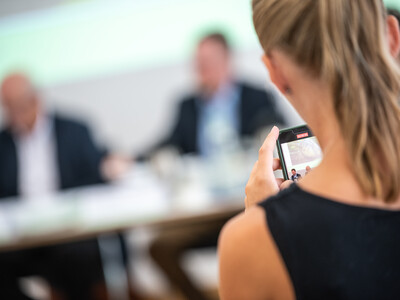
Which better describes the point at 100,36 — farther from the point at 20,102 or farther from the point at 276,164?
the point at 276,164

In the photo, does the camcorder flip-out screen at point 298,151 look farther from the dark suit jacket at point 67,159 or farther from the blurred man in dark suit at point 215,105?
the dark suit jacket at point 67,159

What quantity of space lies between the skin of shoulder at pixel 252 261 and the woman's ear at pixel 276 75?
0.15 metres

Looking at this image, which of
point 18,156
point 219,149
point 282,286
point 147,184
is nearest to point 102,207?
point 147,184

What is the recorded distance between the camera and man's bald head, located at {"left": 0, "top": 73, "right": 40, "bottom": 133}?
2.66 metres

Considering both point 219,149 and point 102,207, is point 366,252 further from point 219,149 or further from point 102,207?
point 219,149

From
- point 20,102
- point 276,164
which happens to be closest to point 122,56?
point 20,102

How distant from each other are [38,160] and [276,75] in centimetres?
229

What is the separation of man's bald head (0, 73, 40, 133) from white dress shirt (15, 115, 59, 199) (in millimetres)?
46

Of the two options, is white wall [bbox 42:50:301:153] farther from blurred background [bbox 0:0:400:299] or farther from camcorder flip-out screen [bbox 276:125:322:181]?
A: camcorder flip-out screen [bbox 276:125:322:181]

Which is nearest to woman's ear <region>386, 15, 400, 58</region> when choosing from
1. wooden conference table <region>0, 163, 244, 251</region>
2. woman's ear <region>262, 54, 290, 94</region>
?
woman's ear <region>262, 54, 290, 94</region>

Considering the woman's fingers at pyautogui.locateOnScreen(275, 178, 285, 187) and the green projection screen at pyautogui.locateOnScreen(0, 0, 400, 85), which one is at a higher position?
the green projection screen at pyautogui.locateOnScreen(0, 0, 400, 85)

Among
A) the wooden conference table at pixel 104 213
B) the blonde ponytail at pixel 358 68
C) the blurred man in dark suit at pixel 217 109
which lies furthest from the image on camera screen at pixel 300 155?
the blurred man in dark suit at pixel 217 109

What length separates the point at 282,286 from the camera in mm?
568

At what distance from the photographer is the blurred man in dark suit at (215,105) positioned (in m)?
2.62
